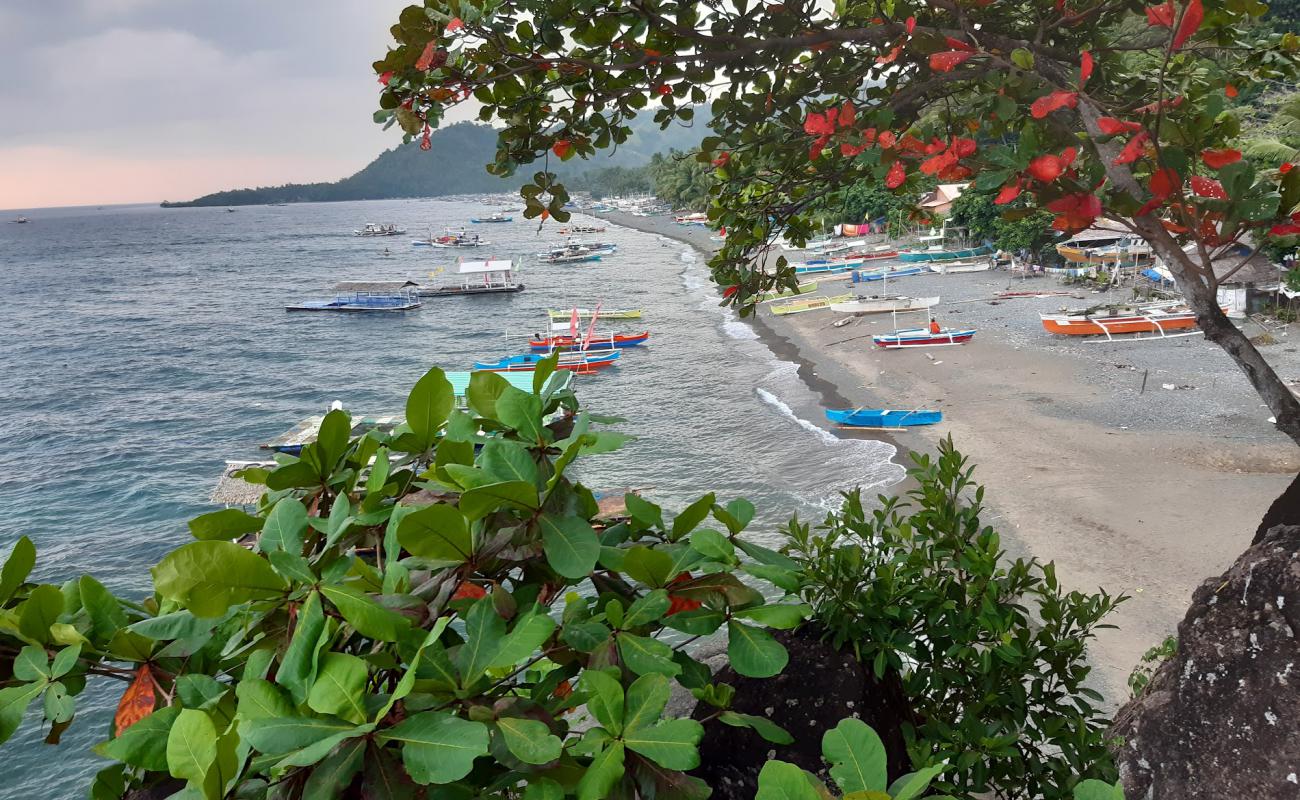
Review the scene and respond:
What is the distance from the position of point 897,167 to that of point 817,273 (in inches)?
1825

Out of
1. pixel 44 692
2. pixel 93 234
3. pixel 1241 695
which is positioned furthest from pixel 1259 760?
pixel 93 234

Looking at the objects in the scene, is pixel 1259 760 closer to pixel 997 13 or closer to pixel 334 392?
pixel 997 13

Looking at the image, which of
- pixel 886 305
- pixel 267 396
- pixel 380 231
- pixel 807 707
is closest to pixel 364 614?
pixel 807 707

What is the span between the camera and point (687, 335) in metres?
35.8

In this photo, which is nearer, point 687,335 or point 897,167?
point 897,167

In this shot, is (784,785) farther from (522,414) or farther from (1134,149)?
(1134,149)

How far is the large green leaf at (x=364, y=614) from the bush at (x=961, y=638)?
Result: 1.59 m

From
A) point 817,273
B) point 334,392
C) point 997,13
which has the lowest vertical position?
point 334,392

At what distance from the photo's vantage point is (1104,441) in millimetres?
17250

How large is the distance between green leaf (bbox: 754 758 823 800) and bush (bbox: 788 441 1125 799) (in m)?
1.55

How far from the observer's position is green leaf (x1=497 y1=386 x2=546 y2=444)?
4.32ft

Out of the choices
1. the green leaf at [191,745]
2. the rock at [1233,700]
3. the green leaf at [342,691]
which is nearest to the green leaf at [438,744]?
the green leaf at [342,691]

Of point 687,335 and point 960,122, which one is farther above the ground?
point 960,122

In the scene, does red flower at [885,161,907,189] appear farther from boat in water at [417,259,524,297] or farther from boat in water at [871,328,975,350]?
boat in water at [417,259,524,297]
